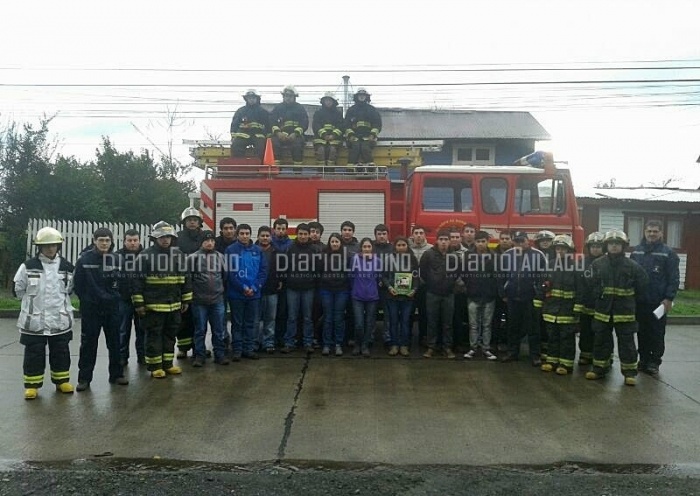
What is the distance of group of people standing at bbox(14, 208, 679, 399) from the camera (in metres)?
5.72

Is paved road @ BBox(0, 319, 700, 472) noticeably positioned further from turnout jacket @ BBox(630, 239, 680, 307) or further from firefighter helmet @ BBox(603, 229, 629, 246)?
firefighter helmet @ BBox(603, 229, 629, 246)

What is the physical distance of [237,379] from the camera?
6078 mm

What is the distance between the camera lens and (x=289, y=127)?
8.77m

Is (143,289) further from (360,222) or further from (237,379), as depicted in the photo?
(360,222)

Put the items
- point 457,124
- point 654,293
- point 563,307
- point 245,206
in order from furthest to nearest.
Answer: point 457,124 → point 245,206 → point 654,293 → point 563,307

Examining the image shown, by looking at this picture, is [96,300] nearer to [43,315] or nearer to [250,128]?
[43,315]

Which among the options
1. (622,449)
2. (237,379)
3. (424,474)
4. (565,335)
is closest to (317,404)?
(237,379)

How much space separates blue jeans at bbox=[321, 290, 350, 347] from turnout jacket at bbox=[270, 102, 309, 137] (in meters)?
2.77

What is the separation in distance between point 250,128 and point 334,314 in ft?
10.7

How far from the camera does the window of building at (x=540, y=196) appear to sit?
8.01m

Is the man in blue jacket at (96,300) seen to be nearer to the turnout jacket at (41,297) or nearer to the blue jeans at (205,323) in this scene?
the turnout jacket at (41,297)

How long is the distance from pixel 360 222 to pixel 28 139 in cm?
1252

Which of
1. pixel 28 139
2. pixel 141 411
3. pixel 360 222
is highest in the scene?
pixel 28 139

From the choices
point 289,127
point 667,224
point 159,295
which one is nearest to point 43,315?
point 159,295
